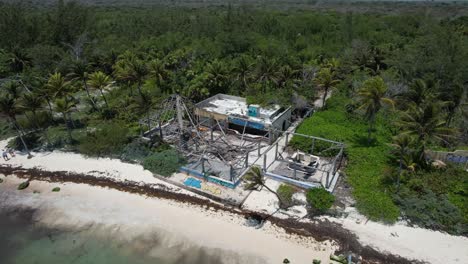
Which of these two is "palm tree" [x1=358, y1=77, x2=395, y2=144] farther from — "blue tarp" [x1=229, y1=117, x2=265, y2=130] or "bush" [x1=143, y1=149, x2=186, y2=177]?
"bush" [x1=143, y1=149, x2=186, y2=177]

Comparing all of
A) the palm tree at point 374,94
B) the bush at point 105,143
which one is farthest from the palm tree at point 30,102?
the palm tree at point 374,94

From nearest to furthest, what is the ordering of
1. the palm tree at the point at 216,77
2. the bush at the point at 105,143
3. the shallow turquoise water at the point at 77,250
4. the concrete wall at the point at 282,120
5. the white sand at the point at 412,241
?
1. the white sand at the point at 412,241
2. the shallow turquoise water at the point at 77,250
3. the bush at the point at 105,143
4. the concrete wall at the point at 282,120
5. the palm tree at the point at 216,77

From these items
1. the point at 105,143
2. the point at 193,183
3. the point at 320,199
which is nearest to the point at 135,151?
the point at 105,143

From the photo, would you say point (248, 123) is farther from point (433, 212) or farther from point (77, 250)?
point (77, 250)

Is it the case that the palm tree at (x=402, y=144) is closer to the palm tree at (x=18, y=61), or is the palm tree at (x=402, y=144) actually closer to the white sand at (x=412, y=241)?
the white sand at (x=412, y=241)

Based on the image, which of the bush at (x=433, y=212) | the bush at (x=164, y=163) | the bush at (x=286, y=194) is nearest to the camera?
the bush at (x=433, y=212)

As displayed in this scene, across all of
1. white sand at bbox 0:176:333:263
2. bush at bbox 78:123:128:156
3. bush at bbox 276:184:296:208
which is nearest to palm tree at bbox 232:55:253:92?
bush at bbox 78:123:128:156
